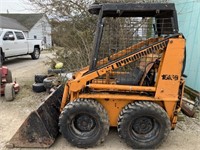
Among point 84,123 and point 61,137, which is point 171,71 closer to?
point 84,123

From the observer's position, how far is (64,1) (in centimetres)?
800

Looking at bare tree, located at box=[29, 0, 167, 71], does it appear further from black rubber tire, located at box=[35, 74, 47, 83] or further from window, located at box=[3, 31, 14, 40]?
window, located at box=[3, 31, 14, 40]

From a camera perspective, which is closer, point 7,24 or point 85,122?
point 85,122

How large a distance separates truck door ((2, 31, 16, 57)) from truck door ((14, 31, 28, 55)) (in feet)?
1.26

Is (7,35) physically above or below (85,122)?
above

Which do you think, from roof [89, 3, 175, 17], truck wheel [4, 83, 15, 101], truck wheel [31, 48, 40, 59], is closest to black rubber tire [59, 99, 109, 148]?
roof [89, 3, 175, 17]

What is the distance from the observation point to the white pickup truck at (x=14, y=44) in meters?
11.5

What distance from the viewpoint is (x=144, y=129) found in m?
3.73

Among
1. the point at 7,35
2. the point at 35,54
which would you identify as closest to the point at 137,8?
the point at 7,35

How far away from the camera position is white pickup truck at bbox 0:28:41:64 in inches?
453

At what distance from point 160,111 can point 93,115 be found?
39.4 inches

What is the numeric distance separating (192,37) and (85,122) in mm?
4334

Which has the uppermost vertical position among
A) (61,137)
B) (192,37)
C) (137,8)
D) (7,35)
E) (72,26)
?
(137,8)

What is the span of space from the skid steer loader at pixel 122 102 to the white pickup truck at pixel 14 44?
8.44 m
